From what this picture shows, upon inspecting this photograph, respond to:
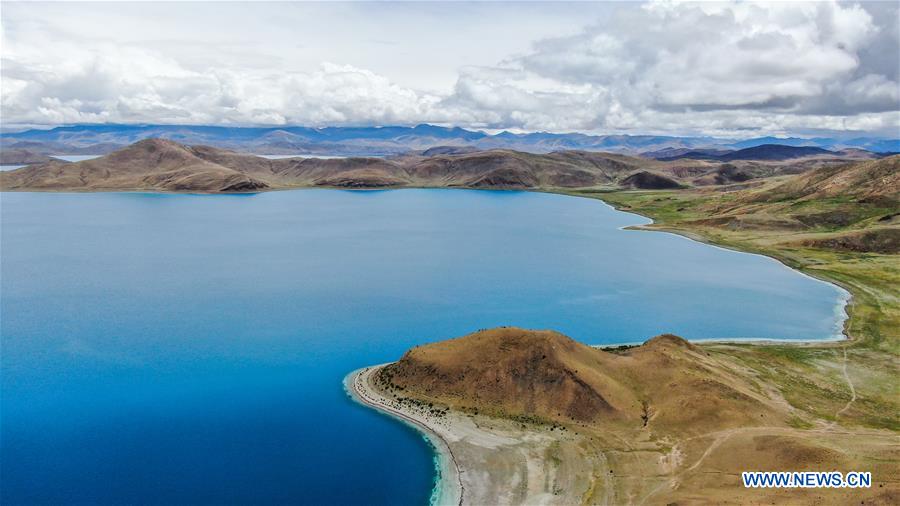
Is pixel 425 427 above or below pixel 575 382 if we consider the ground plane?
below

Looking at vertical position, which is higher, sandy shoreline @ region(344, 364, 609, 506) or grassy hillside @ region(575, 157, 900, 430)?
grassy hillside @ region(575, 157, 900, 430)

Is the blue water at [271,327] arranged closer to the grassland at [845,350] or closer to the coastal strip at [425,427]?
the coastal strip at [425,427]

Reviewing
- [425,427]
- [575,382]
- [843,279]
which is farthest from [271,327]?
[843,279]

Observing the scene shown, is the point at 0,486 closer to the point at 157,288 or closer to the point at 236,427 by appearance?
the point at 236,427

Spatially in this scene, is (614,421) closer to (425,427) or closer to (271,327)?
(425,427)

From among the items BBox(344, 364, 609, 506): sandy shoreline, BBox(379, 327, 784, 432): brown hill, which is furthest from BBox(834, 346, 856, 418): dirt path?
BBox(344, 364, 609, 506): sandy shoreline

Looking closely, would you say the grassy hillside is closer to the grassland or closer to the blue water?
the grassland
